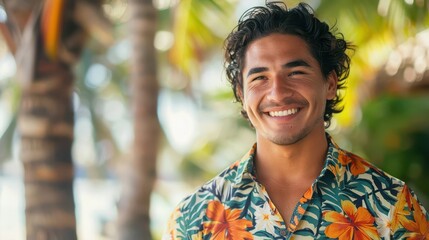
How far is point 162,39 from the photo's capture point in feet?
49.1

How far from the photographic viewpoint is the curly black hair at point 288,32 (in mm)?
2709

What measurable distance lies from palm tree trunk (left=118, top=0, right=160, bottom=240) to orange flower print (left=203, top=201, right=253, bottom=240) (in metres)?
4.56

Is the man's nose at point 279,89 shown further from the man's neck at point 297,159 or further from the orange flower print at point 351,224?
the orange flower print at point 351,224

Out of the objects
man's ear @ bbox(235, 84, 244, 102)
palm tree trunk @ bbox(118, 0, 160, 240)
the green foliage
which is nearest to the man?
man's ear @ bbox(235, 84, 244, 102)

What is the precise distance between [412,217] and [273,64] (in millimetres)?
633

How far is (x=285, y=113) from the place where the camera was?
8.27 ft

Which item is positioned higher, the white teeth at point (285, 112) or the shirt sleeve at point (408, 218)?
the white teeth at point (285, 112)

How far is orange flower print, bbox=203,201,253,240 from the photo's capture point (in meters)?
2.49

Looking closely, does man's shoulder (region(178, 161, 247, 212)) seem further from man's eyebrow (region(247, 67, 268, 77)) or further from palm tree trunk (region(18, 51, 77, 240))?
palm tree trunk (region(18, 51, 77, 240))

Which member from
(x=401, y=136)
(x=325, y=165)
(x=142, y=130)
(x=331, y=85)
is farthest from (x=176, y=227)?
(x=401, y=136)

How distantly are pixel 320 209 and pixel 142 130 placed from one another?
15.6 ft

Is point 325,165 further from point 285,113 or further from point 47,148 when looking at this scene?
point 47,148

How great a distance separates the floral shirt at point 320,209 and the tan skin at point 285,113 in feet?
0.18

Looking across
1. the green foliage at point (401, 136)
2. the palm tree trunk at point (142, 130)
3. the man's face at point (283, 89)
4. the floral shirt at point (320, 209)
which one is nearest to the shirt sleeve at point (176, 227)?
the floral shirt at point (320, 209)
